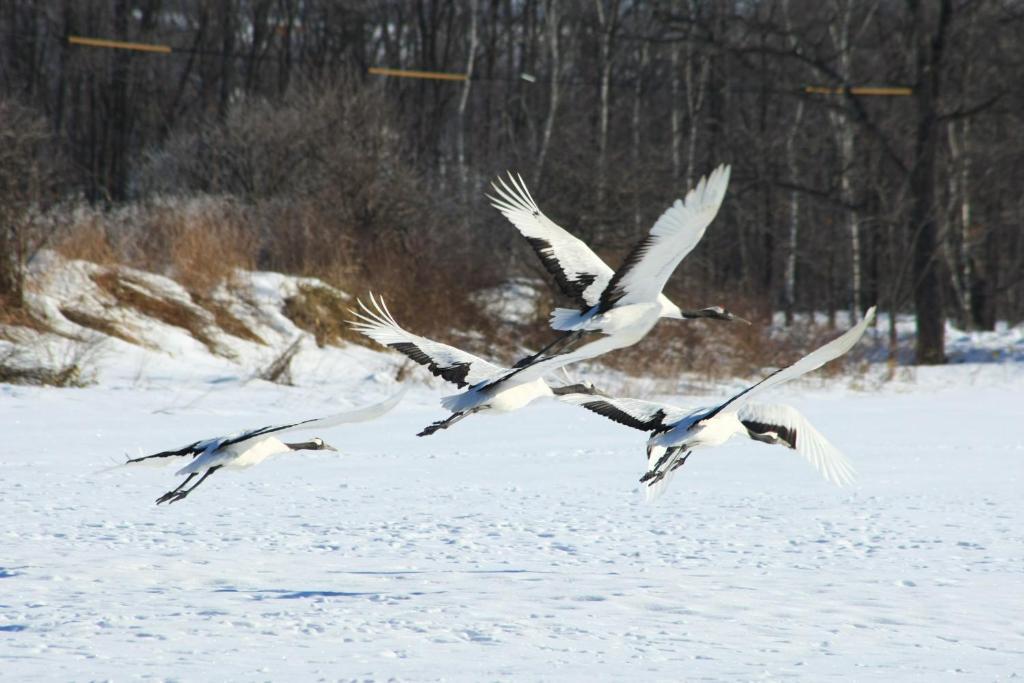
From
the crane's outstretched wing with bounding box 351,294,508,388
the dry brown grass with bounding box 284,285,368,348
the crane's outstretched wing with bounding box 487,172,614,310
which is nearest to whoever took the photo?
the crane's outstretched wing with bounding box 351,294,508,388

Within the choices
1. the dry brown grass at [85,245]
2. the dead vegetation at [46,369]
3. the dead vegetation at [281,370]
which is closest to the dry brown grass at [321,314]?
the dead vegetation at [281,370]

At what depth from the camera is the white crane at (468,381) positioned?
5.40m

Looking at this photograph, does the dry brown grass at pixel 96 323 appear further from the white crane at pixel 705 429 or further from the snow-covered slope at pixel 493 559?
the white crane at pixel 705 429

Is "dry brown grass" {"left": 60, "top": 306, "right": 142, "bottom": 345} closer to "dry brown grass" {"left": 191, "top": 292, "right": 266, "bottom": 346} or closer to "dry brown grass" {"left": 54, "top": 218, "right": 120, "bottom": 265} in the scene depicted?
"dry brown grass" {"left": 54, "top": 218, "right": 120, "bottom": 265}

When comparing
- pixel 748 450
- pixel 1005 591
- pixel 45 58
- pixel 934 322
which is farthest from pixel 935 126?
pixel 45 58

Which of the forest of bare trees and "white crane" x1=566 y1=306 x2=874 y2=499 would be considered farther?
the forest of bare trees

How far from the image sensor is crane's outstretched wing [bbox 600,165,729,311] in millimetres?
5402

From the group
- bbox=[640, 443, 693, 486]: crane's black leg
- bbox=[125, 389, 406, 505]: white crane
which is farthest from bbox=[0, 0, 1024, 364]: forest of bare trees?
bbox=[640, 443, 693, 486]: crane's black leg

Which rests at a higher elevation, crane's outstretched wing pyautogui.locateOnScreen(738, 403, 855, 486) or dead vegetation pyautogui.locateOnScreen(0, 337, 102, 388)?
crane's outstretched wing pyautogui.locateOnScreen(738, 403, 855, 486)

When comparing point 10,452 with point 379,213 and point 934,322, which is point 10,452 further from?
point 934,322

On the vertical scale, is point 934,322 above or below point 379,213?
below

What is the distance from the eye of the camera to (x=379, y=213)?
68.0ft

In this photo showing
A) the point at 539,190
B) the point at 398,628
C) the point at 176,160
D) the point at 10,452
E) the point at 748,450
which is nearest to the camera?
the point at 398,628

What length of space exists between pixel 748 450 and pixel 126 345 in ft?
23.8
